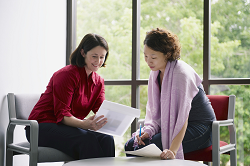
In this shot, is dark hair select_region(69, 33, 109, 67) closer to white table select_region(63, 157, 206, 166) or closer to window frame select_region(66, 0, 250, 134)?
white table select_region(63, 157, 206, 166)

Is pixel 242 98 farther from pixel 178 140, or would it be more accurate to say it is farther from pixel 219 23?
pixel 178 140

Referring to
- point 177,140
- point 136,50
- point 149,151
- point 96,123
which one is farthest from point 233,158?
point 136,50

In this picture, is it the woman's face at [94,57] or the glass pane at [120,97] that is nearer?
the woman's face at [94,57]

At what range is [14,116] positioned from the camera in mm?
1911

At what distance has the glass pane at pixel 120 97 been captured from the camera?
2.82 metres

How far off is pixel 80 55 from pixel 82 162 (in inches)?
32.8

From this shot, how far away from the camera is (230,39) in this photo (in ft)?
8.09

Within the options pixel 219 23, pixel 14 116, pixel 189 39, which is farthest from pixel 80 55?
pixel 219 23

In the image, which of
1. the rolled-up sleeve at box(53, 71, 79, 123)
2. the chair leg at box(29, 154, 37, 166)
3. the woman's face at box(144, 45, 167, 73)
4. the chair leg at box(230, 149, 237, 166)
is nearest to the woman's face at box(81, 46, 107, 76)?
the rolled-up sleeve at box(53, 71, 79, 123)

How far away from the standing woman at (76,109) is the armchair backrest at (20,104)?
170mm

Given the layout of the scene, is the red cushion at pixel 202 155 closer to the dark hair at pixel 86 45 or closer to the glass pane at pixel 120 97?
the dark hair at pixel 86 45

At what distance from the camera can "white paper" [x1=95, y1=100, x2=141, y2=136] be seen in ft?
4.98

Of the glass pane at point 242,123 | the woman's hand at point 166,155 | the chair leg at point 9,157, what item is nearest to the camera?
the woman's hand at point 166,155

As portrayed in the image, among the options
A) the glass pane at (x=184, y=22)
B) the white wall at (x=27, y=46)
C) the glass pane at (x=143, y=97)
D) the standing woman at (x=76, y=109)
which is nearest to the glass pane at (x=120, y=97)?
the glass pane at (x=143, y=97)
